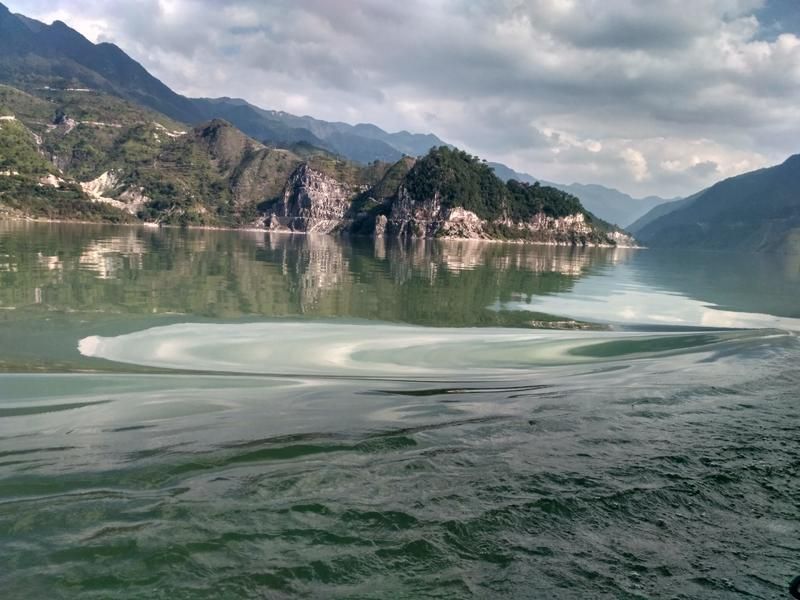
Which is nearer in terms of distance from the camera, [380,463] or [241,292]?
[380,463]

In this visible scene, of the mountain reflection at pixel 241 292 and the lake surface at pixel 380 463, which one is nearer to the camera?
the lake surface at pixel 380 463

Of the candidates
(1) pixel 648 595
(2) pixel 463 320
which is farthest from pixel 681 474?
(2) pixel 463 320

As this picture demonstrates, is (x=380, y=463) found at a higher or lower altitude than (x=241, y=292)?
lower

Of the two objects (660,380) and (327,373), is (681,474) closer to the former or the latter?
(660,380)

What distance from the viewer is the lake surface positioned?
528 centimetres

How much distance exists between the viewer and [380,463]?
7.82 m

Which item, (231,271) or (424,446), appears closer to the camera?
(424,446)

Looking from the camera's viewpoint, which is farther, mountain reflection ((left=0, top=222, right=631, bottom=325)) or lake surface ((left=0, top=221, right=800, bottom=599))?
mountain reflection ((left=0, top=222, right=631, bottom=325))

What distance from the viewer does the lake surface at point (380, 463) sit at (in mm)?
5281

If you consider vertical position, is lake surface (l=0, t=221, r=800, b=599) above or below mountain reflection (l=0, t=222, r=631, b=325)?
below

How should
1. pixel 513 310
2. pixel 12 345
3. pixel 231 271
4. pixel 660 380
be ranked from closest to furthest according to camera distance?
1. pixel 12 345
2. pixel 660 380
3. pixel 513 310
4. pixel 231 271

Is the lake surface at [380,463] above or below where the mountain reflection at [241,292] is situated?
below

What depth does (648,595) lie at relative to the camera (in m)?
5.09

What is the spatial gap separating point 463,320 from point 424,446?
14084mm
